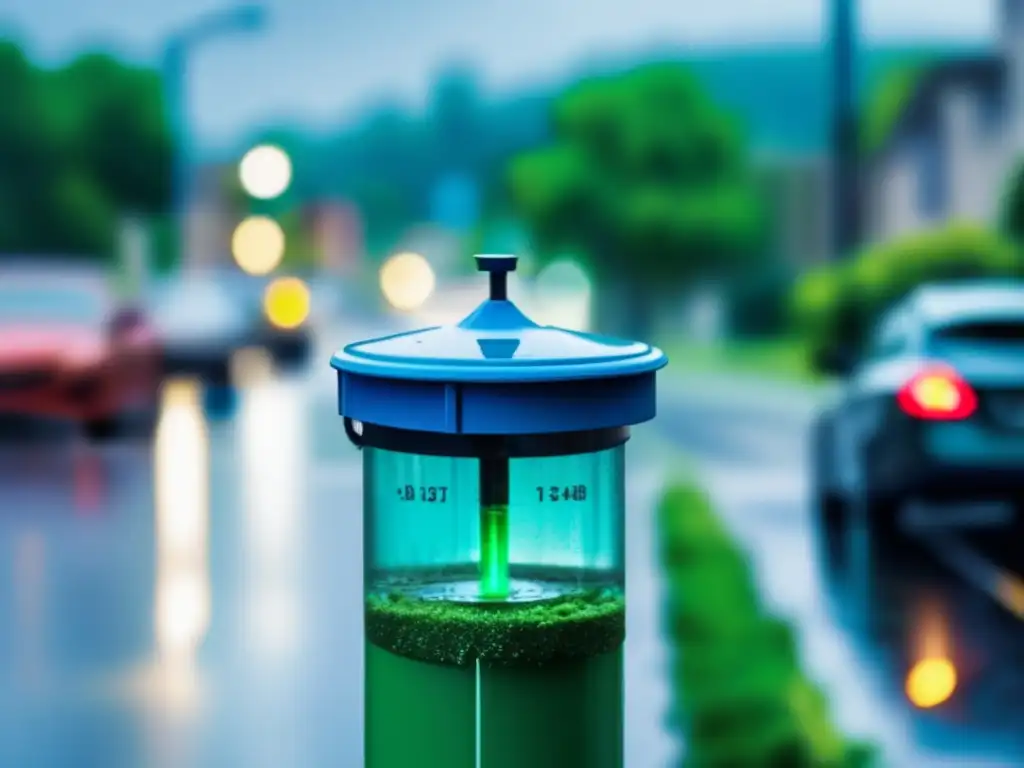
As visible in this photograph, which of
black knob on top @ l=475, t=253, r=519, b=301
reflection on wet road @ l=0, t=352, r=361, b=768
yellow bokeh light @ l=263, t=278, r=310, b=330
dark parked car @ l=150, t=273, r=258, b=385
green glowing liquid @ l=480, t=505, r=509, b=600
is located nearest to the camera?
green glowing liquid @ l=480, t=505, r=509, b=600

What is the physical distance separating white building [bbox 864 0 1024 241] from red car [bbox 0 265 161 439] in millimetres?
18373

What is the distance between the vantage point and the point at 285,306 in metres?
38.4

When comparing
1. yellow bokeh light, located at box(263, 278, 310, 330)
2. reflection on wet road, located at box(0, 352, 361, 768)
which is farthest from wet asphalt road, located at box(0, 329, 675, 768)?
yellow bokeh light, located at box(263, 278, 310, 330)

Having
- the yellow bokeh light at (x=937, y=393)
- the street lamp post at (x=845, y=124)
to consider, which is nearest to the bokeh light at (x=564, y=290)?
the street lamp post at (x=845, y=124)

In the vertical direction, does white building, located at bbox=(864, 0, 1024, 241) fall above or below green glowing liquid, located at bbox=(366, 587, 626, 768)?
above

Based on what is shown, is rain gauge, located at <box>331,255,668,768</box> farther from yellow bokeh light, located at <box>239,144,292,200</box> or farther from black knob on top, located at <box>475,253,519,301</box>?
yellow bokeh light, located at <box>239,144,292,200</box>

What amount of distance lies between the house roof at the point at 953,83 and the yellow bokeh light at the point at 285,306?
13.9 meters

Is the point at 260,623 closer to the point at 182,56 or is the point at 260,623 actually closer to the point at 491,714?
the point at 491,714

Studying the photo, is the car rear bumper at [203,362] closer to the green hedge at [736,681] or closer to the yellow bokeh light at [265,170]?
the yellow bokeh light at [265,170]

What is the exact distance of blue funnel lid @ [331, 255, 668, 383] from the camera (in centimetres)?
527

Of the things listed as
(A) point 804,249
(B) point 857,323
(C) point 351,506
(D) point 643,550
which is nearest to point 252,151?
(B) point 857,323

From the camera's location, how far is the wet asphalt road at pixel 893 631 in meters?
8.02

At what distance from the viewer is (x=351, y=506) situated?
15648 mm

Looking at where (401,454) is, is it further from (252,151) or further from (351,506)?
(252,151)
